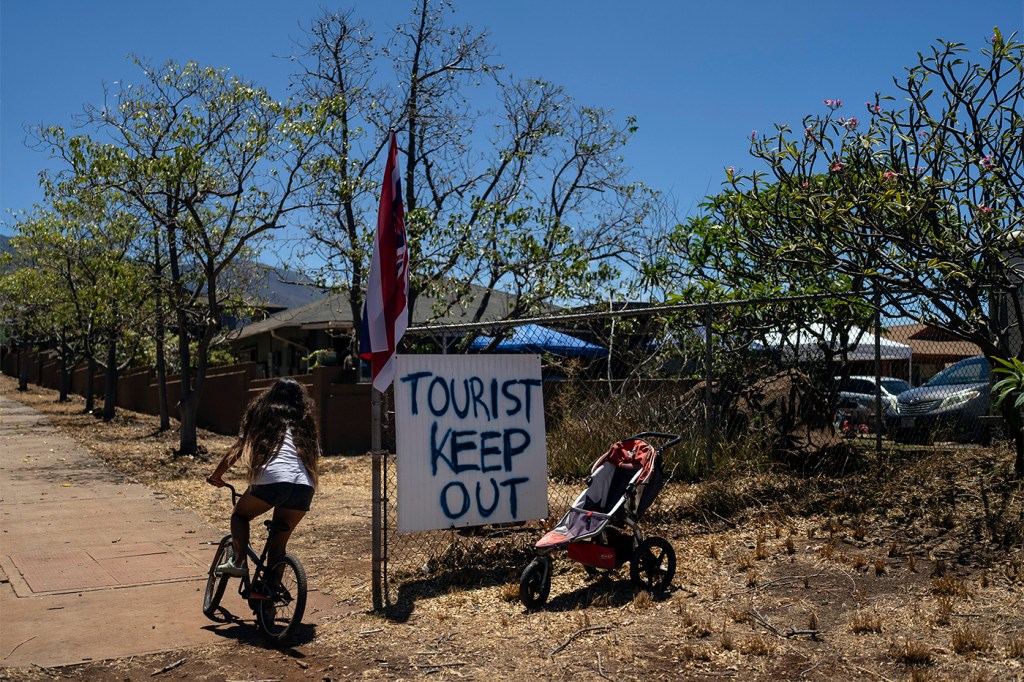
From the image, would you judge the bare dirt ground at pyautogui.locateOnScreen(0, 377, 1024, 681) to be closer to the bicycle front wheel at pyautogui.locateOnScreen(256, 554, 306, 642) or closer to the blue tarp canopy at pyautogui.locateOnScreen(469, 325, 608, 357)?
the bicycle front wheel at pyautogui.locateOnScreen(256, 554, 306, 642)

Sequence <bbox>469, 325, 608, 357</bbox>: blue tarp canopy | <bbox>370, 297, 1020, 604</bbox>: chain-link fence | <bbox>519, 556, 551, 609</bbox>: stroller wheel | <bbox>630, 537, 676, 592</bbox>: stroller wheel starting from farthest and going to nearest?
<bbox>469, 325, 608, 357</bbox>: blue tarp canopy → <bbox>370, 297, 1020, 604</bbox>: chain-link fence → <bbox>630, 537, 676, 592</bbox>: stroller wheel → <bbox>519, 556, 551, 609</bbox>: stroller wheel

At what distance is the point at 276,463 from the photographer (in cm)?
579

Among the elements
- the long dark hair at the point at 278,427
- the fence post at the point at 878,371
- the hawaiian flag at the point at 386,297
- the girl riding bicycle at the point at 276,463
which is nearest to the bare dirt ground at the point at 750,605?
the fence post at the point at 878,371

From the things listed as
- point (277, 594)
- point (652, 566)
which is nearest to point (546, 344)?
point (652, 566)

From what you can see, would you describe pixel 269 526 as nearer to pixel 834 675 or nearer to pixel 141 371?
pixel 834 675

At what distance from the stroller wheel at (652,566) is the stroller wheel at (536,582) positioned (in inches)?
22.2

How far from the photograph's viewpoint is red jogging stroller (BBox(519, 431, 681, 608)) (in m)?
6.21

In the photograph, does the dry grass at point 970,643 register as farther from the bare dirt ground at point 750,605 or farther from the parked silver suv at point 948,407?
the parked silver suv at point 948,407

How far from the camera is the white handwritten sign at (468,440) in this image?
6918mm

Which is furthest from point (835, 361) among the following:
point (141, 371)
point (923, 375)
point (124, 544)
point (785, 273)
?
point (141, 371)

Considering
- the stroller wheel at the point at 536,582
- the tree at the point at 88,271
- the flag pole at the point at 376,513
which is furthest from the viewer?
the tree at the point at 88,271

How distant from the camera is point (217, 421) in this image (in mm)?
21812

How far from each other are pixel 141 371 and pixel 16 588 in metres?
25.3

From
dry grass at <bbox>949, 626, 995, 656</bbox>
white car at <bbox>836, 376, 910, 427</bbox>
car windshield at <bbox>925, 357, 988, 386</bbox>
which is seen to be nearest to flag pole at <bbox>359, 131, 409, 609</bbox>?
dry grass at <bbox>949, 626, 995, 656</bbox>
